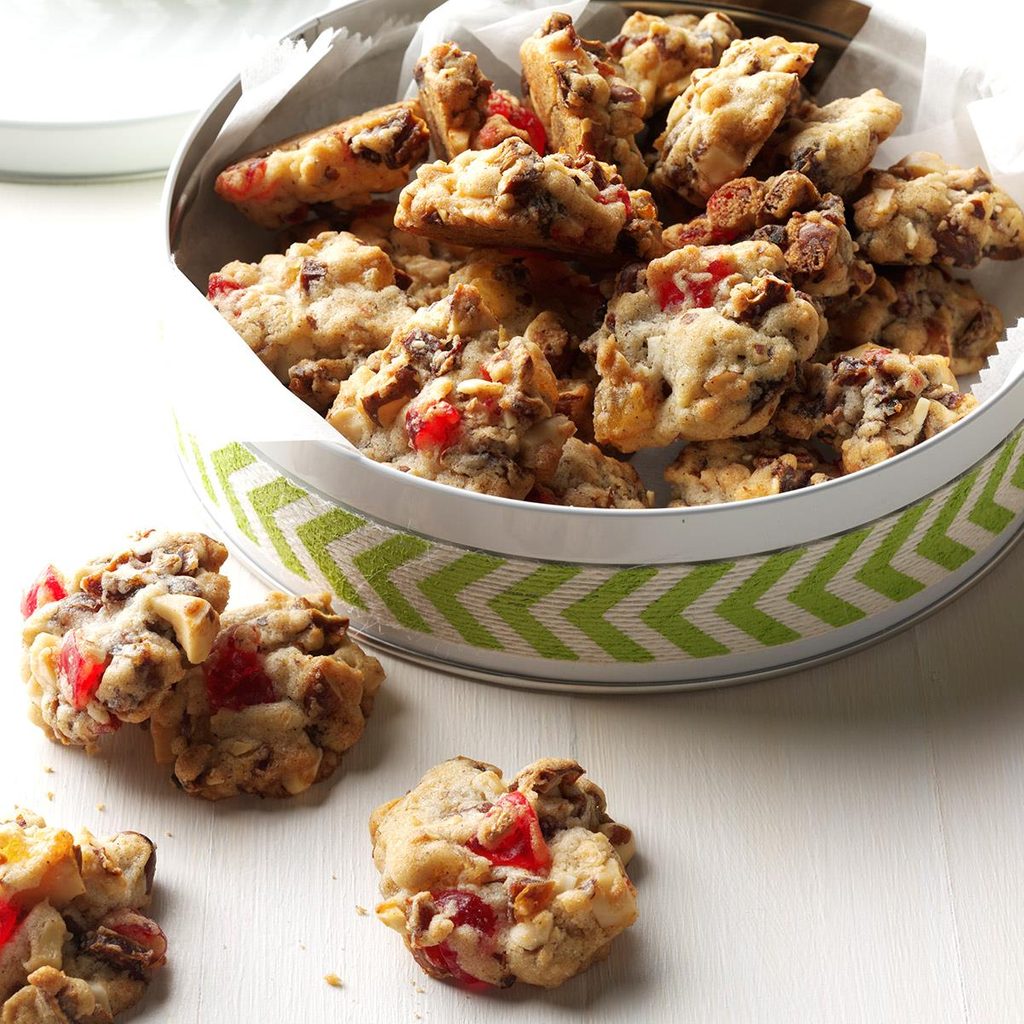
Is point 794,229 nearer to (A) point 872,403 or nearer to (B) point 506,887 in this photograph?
(A) point 872,403

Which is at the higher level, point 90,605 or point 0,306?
point 90,605

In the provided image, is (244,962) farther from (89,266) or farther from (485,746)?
(89,266)

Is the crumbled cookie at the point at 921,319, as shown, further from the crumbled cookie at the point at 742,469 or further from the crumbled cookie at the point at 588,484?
the crumbled cookie at the point at 588,484

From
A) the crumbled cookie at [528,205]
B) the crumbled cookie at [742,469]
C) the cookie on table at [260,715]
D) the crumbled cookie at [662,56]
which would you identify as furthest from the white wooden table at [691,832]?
the crumbled cookie at [662,56]

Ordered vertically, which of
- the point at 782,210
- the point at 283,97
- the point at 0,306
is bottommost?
the point at 0,306

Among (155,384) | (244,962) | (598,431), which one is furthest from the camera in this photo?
(155,384)

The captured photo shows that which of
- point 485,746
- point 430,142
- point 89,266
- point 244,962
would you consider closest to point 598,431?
point 485,746

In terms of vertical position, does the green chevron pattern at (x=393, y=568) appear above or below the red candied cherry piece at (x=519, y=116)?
below
